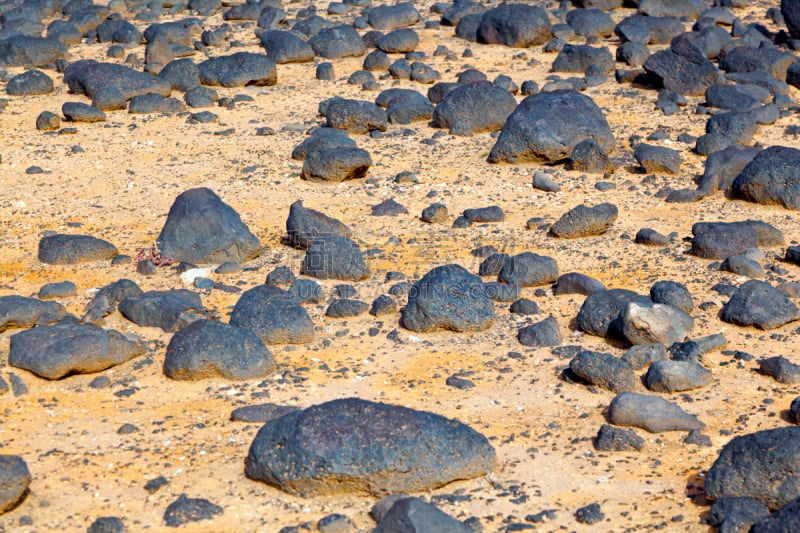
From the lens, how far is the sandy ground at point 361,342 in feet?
16.5

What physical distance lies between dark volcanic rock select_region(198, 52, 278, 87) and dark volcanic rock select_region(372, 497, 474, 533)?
8304 mm

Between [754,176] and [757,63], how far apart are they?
3.83m

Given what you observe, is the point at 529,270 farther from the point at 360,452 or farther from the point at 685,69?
the point at 685,69

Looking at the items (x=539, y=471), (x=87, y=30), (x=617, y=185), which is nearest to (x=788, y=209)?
(x=617, y=185)

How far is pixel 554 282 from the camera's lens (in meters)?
7.54

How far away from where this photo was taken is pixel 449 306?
6.80 meters

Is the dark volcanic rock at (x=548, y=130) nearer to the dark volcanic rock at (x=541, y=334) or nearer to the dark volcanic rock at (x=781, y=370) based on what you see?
the dark volcanic rock at (x=541, y=334)

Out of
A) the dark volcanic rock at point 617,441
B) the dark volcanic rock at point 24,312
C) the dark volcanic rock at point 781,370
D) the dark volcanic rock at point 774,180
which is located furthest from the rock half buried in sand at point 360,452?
the dark volcanic rock at point 774,180

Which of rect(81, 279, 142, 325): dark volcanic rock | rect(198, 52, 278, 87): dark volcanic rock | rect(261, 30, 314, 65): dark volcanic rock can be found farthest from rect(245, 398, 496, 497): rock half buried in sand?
rect(261, 30, 314, 65): dark volcanic rock

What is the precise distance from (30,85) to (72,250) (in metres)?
4.89

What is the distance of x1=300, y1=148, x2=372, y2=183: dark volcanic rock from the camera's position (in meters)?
9.30

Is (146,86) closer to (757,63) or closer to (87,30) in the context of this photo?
(87,30)

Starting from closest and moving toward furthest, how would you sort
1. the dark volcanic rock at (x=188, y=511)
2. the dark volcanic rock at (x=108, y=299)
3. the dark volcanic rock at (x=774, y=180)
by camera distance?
1. the dark volcanic rock at (x=188, y=511)
2. the dark volcanic rock at (x=108, y=299)
3. the dark volcanic rock at (x=774, y=180)

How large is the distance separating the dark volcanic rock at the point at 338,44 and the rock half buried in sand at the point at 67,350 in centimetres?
748
